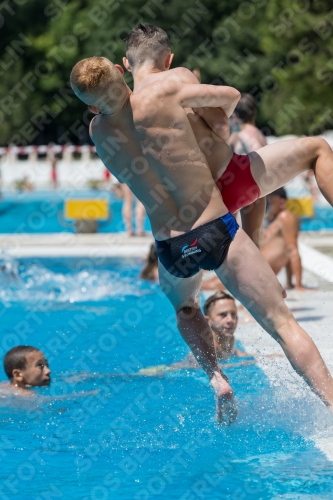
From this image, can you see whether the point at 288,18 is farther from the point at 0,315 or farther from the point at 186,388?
the point at 186,388

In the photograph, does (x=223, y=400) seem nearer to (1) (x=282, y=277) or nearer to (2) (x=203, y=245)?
(2) (x=203, y=245)

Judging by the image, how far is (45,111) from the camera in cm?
3731

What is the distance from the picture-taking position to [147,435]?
13.5ft

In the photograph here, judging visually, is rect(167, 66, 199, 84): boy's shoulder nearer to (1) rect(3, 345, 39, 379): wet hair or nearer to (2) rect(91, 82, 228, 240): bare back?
(2) rect(91, 82, 228, 240): bare back

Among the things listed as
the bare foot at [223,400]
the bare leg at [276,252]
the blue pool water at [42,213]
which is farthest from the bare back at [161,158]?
the blue pool water at [42,213]

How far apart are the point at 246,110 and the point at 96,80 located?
138 inches

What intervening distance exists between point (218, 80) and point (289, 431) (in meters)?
30.5

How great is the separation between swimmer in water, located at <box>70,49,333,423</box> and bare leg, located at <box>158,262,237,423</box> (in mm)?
223

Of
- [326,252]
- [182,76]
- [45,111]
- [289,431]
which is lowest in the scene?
[45,111]

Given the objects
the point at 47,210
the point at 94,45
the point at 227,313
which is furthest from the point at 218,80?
the point at 227,313

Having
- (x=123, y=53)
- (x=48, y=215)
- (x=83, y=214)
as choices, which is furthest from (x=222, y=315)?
(x=123, y=53)

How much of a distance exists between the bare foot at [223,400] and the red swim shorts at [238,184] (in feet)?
2.74

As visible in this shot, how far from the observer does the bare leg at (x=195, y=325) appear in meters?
3.91

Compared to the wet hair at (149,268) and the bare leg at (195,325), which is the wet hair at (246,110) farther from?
the bare leg at (195,325)
